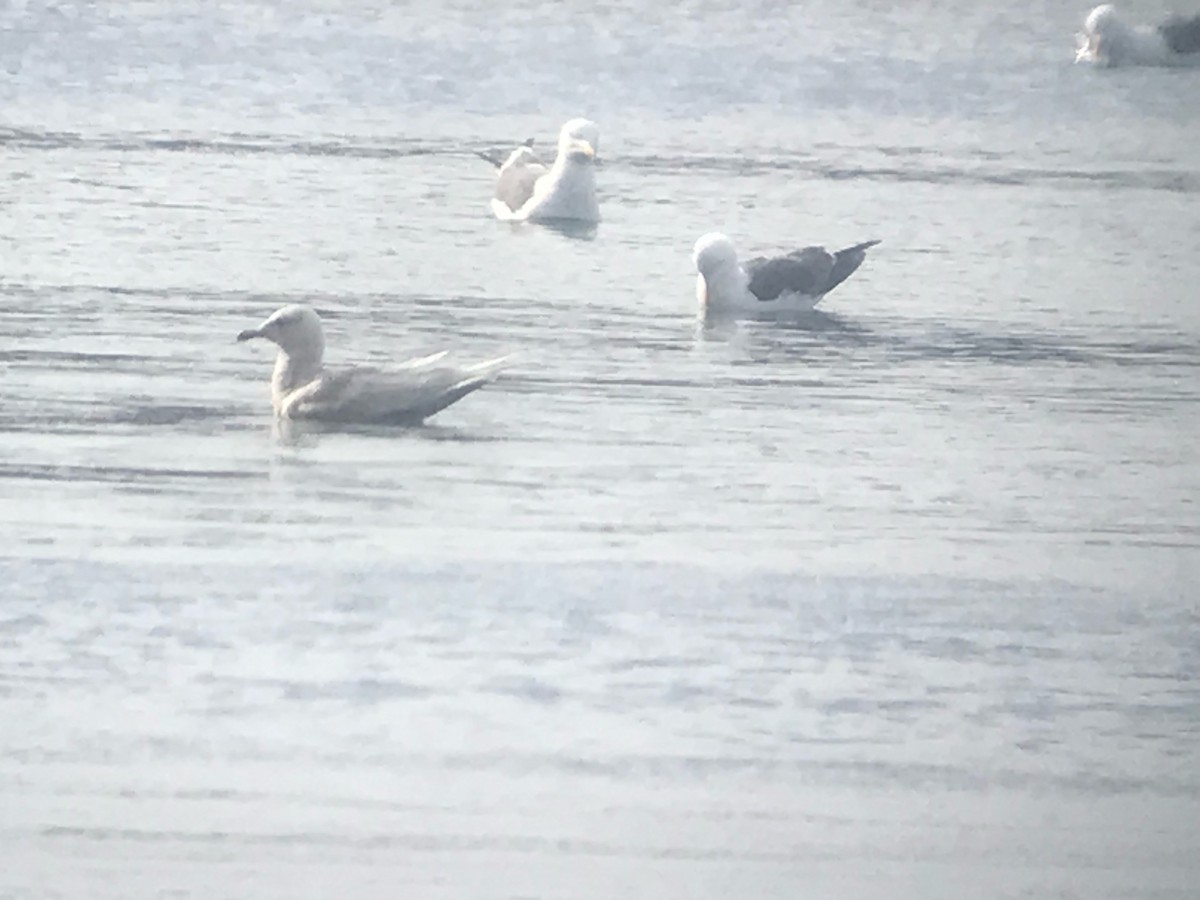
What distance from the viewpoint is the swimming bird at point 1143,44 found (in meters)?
32.1

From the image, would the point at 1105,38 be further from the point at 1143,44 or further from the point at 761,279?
the point at 761,279

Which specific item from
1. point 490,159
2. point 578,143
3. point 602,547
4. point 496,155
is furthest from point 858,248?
point 602,547

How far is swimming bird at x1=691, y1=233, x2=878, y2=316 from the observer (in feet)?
55.2

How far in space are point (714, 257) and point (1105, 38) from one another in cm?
1617

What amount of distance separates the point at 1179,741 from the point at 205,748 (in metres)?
2.81

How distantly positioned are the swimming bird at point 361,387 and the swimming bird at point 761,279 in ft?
11.4

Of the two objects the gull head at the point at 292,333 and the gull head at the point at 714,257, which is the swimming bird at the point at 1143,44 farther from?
the gull head at the point at 292,333

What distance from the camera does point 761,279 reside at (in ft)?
55.8

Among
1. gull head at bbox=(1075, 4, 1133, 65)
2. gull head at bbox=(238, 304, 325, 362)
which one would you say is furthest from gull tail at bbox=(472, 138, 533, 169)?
gull head at bbox=(1075, 4, 1133, 65)

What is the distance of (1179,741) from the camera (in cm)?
912

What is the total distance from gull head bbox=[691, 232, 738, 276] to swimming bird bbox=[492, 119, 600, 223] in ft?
10.9

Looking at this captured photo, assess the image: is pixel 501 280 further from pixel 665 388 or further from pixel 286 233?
pixel 665 388

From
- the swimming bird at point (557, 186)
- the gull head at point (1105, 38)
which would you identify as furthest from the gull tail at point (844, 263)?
the gull head at point (1105, 38)

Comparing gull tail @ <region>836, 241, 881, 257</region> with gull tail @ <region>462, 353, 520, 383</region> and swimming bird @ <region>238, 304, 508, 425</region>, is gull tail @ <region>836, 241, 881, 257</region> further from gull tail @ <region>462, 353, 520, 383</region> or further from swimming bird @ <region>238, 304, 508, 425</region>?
swimming bird @ <region>238, 304, 508, 425</region>
